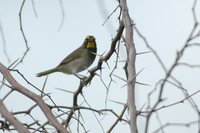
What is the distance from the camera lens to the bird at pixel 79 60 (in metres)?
7.57

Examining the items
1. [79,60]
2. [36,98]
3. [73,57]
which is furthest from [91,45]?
[36,98]

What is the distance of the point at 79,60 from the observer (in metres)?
7.69

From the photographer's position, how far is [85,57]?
7680 mm

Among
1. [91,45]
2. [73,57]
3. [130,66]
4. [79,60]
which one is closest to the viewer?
[130,66]

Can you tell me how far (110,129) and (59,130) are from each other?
1.57ft

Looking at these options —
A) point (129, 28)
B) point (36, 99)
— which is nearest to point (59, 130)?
point (36, 99)

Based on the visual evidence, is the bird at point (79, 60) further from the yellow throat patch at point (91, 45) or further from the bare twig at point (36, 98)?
the bare twig at point (36, 98)

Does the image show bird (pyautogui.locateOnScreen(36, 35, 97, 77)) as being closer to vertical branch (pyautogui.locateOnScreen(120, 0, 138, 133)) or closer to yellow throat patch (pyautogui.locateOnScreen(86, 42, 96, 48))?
yellow throat patch (pyautogui.locateOnScreen(86, 42, 96, 48))

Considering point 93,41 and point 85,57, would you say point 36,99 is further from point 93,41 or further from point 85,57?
point 93,41

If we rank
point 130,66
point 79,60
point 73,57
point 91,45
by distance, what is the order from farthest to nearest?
point 91,45
point 73,57
point 79,60
point 130,66

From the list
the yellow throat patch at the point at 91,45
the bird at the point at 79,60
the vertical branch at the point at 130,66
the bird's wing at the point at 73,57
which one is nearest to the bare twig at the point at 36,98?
the vertical branch at the point at 130,66

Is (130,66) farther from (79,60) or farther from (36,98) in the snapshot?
(79,60)

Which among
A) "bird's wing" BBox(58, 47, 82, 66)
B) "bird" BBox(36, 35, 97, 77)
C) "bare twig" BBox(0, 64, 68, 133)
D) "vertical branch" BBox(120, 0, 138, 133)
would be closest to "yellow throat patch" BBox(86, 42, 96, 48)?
"bird" BBox(36, 35, 97, 77)

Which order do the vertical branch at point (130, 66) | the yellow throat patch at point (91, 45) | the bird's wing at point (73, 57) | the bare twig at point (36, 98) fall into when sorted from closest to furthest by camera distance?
the vertical branch at point (130, 66), the bare twig at point (36, 98), the bird's wing at point (73, 57), the yellow throat patch at point (91, 45)
